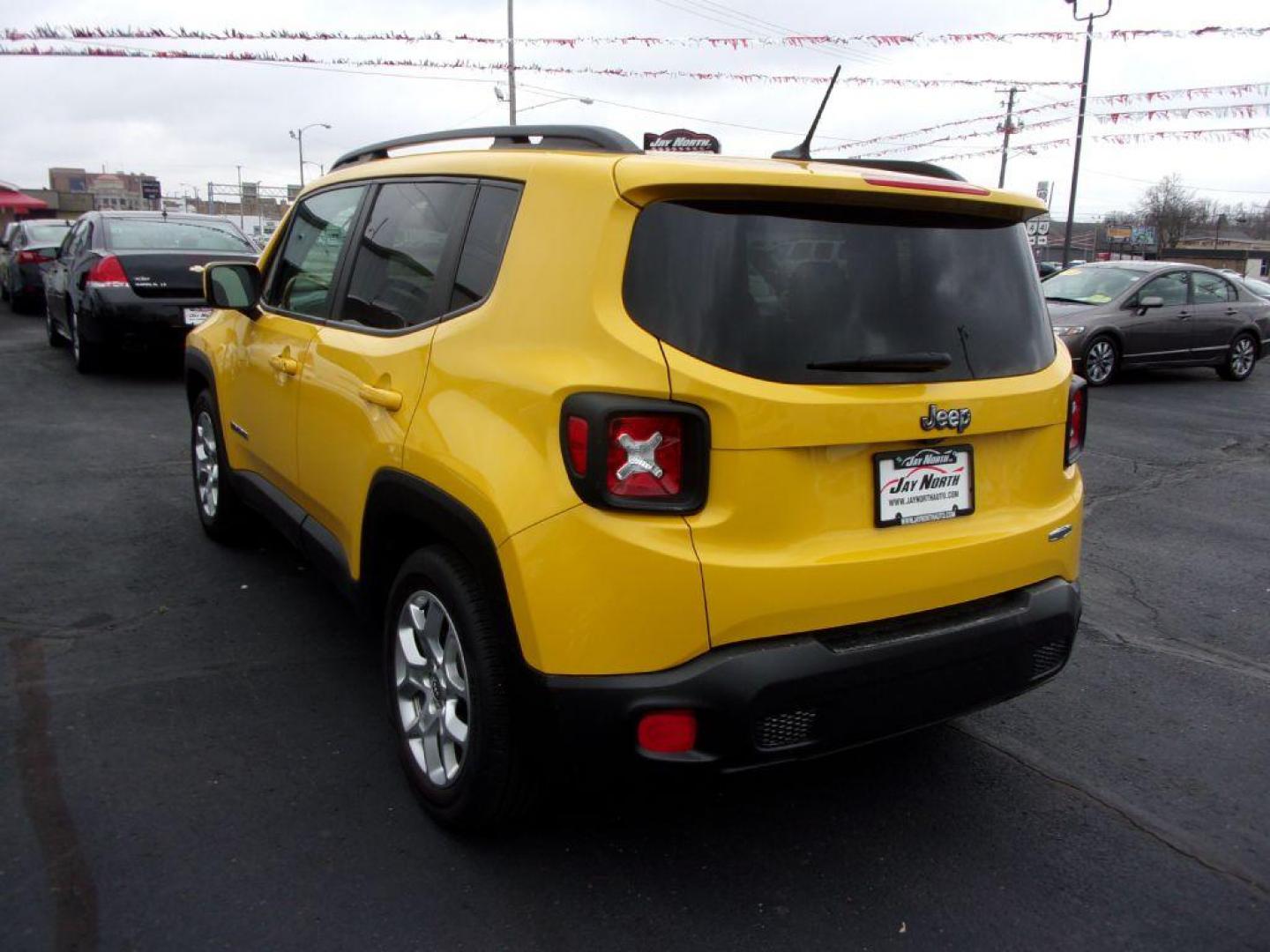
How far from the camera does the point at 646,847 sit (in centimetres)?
289

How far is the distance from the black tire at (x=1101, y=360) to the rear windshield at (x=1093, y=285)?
558 millimetres

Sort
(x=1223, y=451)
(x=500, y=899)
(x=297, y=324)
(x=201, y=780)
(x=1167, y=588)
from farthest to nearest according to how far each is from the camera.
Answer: (x=1223, y=451) → (x=1167, y=588) → (x=297, y=324) → (x=201, y=780) → (x=500, y=899)

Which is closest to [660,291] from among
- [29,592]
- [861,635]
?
[861,635]

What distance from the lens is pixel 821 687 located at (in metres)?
2.43

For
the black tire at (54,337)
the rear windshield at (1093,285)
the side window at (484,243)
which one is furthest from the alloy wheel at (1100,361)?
the black tire at (54,337)

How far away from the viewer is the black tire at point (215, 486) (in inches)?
196

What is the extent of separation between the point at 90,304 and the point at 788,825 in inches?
367

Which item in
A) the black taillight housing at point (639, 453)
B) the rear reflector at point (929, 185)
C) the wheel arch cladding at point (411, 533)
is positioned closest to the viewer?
the black taillight housing at point (639, 453)

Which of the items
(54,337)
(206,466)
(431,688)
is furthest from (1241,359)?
(54,337)

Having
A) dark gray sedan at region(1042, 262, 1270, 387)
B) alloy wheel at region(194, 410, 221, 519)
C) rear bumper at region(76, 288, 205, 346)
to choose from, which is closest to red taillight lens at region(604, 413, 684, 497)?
alloy wheel at region(194, 410, 221, 519)

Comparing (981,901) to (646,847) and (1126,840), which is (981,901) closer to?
(1126,840)

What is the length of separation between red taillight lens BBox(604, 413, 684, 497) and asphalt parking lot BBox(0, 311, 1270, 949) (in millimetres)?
718

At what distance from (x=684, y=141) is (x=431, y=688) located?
6.72ft

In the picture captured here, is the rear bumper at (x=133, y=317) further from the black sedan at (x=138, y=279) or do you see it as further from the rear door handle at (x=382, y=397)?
the rear door handle at (x=382, y=397)
